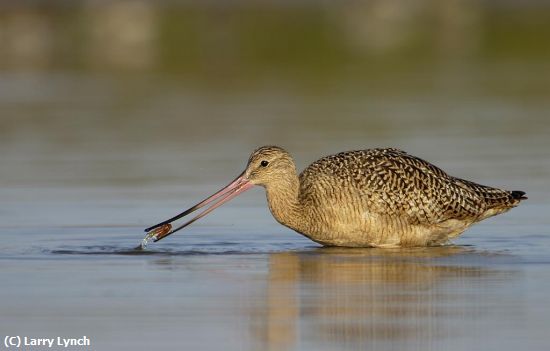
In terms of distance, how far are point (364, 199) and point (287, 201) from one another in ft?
1.97

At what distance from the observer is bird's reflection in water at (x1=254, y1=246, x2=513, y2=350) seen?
28.3ft

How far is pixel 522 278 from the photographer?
1031 centimetres

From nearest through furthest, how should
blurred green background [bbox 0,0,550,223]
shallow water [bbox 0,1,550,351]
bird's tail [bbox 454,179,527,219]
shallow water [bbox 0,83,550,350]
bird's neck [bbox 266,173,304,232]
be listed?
1. shallow water [bbox 0,83,550,350]
2. shallow water [bbox 0,1,550,351]
3. bird's neck [bbox 266,173,304,232]
4. bird's tail [bbox 454,179,527,219]
5. blurred green background [bbox 0,0,550,223]

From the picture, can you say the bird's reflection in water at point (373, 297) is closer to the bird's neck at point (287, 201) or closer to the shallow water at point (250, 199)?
the shallow water at point (250, 199)

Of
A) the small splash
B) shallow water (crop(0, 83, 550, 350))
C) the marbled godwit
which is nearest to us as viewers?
shallow water (crop(0, 83, 550, 350))

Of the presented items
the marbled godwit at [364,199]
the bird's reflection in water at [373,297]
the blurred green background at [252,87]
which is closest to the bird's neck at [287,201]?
the marbled godwit at [364,199]

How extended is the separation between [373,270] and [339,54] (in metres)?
21.0

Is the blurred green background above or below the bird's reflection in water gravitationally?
above

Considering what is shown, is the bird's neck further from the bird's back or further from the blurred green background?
the blurred green background

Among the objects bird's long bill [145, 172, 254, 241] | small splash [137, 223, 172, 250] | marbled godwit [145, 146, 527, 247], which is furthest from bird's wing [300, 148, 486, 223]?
small splash [137, 223, 172, 250]

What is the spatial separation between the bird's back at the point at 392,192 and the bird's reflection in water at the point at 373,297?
319 millimetres

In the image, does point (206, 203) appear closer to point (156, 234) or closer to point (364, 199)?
point (156, 234)

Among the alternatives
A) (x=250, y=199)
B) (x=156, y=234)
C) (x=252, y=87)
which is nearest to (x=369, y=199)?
(x=156, y=234)

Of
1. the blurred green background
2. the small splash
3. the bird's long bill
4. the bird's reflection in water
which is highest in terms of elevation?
the blurred green background
